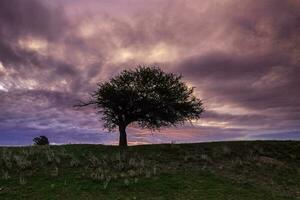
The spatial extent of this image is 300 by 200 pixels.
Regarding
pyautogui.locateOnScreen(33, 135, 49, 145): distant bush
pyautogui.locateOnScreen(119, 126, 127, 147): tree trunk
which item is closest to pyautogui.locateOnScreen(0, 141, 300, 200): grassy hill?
pyautogui.locateOnScreen(119, 126, 127, 147): tree trunk

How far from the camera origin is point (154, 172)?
28109 millimetres

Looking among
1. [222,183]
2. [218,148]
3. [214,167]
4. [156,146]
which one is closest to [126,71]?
[156,146]

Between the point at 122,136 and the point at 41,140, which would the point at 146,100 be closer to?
the point at 122,136

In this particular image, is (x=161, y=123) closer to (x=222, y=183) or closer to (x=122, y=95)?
(x=122, y=95)

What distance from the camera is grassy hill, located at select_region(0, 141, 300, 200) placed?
79.3 ft

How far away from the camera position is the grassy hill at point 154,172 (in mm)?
24172

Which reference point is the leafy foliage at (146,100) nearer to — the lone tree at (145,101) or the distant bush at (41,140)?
the lone tree at (145,101)

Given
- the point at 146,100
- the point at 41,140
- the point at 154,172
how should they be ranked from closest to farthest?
1. the point at 154,172
2. the point at 146,100
3. the point at 41,140

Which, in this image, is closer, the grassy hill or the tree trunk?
the grassy hill

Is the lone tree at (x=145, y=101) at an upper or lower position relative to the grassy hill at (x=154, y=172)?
upper

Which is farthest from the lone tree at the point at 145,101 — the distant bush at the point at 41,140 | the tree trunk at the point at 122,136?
the distant bush at the point at 41,140

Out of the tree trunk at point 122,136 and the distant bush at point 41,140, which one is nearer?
the tree trunk at point 122,136

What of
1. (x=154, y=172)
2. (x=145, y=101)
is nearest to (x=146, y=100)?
(x=145, y=101)

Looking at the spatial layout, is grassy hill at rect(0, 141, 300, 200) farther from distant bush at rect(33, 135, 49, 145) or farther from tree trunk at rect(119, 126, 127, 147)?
distant bush at rect(33, 135, 49, 145)
